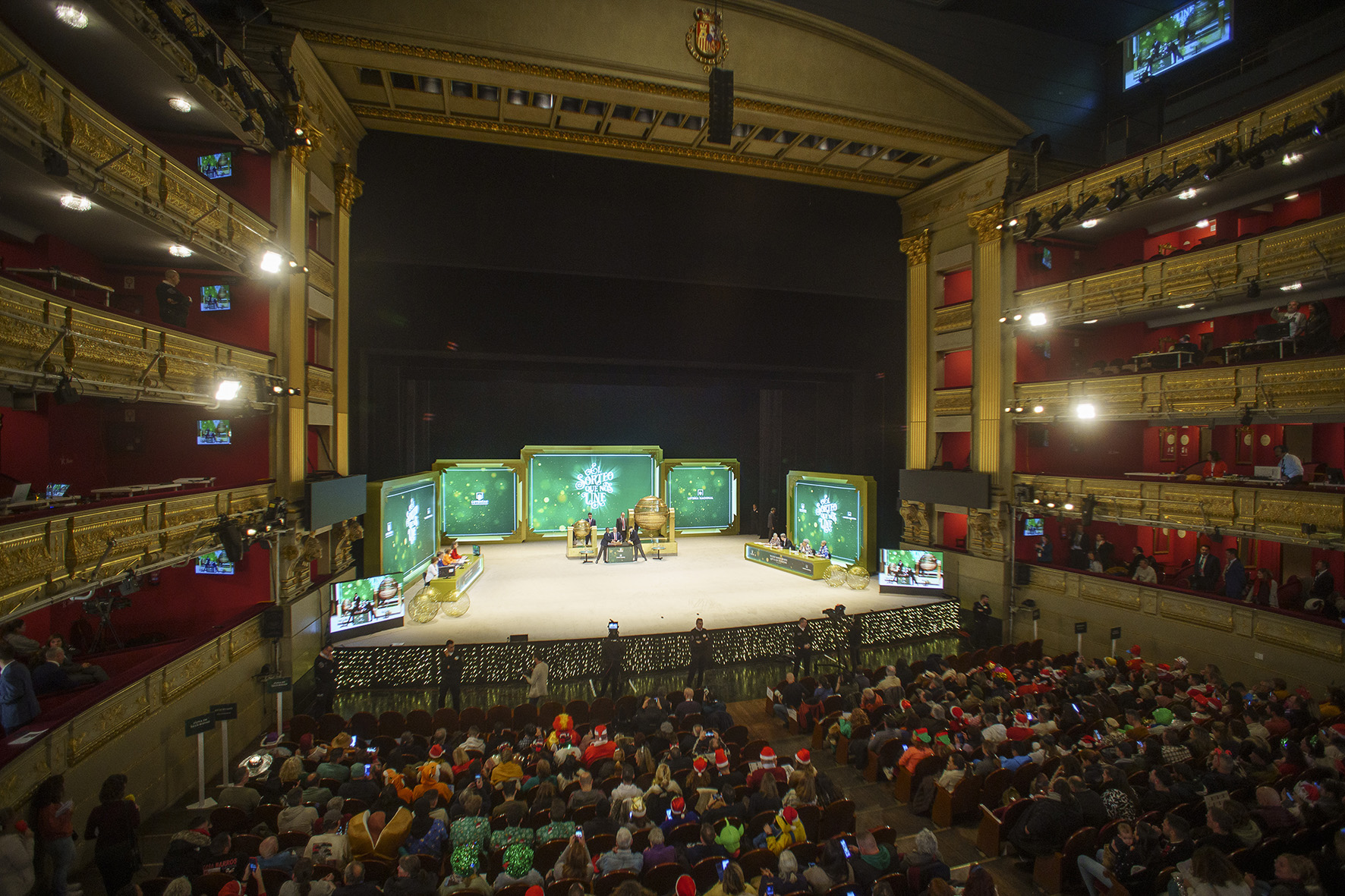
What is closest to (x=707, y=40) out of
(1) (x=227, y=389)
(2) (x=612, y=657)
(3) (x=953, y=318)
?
(3) (x=953, y=318)

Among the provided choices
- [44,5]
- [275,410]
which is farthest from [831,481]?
[44,5]

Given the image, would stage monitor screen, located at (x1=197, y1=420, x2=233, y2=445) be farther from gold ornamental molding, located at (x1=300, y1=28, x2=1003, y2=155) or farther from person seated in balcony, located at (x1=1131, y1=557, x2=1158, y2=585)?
person seated in balcony, located at (x1=1131, y1=557, x2=1158, y2=585)

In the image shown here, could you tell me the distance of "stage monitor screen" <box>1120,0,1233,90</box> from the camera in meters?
13.7

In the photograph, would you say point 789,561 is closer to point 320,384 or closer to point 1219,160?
point 1219,160

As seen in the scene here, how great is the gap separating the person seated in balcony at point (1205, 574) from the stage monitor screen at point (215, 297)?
1929cm

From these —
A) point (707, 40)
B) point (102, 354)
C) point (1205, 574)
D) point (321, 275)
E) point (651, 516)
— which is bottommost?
point (1205, 574)

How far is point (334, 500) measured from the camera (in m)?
11.2

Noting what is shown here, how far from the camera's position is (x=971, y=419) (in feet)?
51.2

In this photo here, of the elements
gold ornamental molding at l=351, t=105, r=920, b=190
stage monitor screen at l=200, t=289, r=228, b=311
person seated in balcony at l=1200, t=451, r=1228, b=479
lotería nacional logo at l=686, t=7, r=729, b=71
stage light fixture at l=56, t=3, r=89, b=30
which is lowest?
person seated in balcony at l=1200, t=451, r=1228, b=479

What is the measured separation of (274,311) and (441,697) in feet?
24.5

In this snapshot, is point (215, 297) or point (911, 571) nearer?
point (215, 297)

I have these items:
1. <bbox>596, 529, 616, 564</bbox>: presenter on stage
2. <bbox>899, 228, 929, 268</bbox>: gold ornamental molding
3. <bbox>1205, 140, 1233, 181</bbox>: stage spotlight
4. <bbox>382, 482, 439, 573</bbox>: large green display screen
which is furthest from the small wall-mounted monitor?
<bbox>1205, 140, 1233, 181</bbox>: stage spotlight

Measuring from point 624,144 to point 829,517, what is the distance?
39.4ft

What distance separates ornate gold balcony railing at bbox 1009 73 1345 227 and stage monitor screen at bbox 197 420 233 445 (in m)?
18.2
